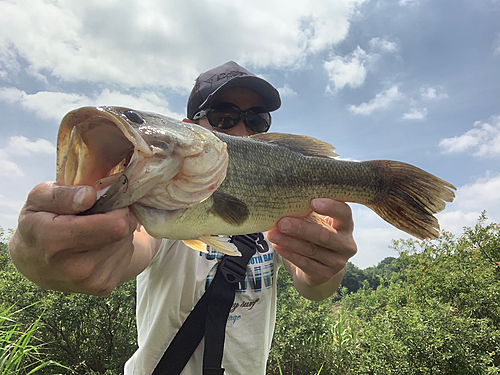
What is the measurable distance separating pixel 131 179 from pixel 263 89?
7.47 feet

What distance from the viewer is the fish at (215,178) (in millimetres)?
1224

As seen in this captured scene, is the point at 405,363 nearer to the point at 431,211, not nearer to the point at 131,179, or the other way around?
the point at 431,211

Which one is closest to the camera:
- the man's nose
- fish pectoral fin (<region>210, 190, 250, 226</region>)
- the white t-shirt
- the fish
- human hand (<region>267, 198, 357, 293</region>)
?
the fish

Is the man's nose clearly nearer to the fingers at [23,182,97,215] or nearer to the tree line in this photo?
the fingers at [23,182,97,215]

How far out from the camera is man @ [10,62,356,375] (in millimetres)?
1146

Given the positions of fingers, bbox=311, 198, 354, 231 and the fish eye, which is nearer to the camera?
the fish eye

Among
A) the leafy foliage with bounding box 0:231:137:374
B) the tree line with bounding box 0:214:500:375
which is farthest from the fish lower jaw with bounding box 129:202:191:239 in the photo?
the leafy foliage with bounding box 0:231:137:374

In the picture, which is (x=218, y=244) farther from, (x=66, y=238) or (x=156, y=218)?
(x=66, y=238)

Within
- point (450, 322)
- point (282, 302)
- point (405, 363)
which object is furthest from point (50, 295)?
point (450, 322)

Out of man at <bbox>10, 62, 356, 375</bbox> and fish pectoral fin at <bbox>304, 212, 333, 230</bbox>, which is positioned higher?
fish pectoral fin at <bbox>304, 212, 333, 230</bbox>

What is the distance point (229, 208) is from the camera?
5.59ft

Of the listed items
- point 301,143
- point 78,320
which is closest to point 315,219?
point 301,143

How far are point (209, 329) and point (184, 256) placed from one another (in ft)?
1.93

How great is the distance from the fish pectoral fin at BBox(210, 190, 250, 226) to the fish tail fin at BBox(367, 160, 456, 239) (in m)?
1.06
